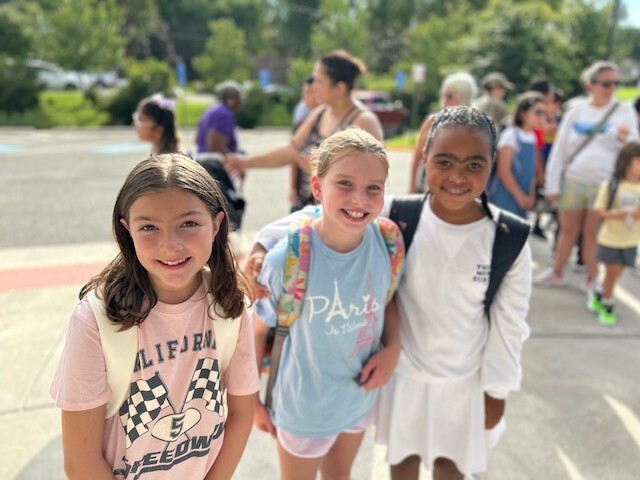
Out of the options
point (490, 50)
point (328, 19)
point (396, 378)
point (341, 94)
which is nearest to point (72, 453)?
point (396, 378)

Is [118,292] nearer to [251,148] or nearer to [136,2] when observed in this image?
[251,148]

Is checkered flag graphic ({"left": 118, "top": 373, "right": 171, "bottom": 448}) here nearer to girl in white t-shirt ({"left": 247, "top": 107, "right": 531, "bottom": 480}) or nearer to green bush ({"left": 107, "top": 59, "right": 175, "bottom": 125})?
girl in white t-shirt ({"left": 247, "top": 107, "right": 531, "bottom": 480})

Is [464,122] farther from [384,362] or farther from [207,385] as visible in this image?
[207,385]

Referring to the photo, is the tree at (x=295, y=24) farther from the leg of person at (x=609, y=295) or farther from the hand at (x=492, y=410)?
the hand at (x=492, y=410)

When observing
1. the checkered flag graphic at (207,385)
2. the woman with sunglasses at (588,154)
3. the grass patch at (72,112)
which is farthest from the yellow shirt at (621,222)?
the grass patch at (72,112)

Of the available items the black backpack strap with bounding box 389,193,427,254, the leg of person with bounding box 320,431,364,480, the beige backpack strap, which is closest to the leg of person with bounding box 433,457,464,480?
the leg of person with bounding box 320,431,364,480

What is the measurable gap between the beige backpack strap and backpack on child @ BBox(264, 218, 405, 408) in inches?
20.8

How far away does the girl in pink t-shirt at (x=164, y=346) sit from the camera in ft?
4.10

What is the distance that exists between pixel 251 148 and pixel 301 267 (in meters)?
13.3

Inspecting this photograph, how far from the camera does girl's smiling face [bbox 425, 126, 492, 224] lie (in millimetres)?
1631

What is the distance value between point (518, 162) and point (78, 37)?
69.0 feet

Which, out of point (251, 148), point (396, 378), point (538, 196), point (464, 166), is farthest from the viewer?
point (251, 148)

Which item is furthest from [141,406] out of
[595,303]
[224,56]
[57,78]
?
[57,78]

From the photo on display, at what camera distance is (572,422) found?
2805 mm
